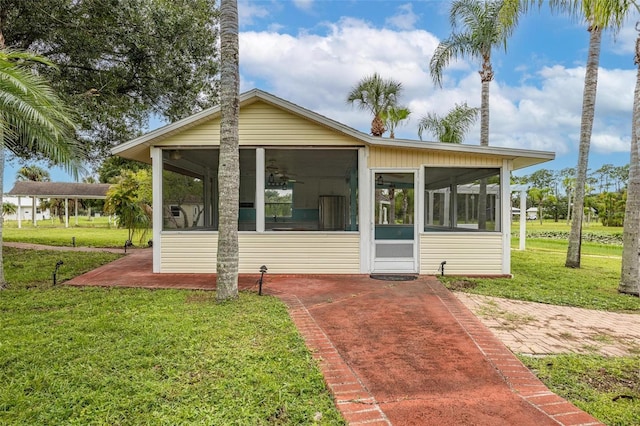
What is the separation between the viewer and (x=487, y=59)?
38.4 feet

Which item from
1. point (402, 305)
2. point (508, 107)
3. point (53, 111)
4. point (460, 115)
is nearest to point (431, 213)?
point (402, 305)

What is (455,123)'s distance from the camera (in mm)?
15242

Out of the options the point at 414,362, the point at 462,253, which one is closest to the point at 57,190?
the point at 462,253

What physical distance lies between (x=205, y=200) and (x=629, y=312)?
8.78m

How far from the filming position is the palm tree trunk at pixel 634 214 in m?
6.52

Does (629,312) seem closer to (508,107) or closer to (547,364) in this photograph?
(547,364)

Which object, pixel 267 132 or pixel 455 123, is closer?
pixel 267 132

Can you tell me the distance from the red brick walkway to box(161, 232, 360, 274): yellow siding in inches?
48.7

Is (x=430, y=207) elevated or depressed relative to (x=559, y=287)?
elevated

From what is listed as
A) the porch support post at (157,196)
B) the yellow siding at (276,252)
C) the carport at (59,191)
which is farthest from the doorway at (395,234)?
the carport at (59,191)

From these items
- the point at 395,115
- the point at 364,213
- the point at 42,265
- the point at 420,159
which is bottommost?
the point at 42,265

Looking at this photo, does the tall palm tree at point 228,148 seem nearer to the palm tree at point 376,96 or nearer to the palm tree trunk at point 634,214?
the palm tree trunk at point 634,214

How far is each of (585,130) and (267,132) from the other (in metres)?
7.97

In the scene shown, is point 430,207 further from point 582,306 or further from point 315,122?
point 582,306
